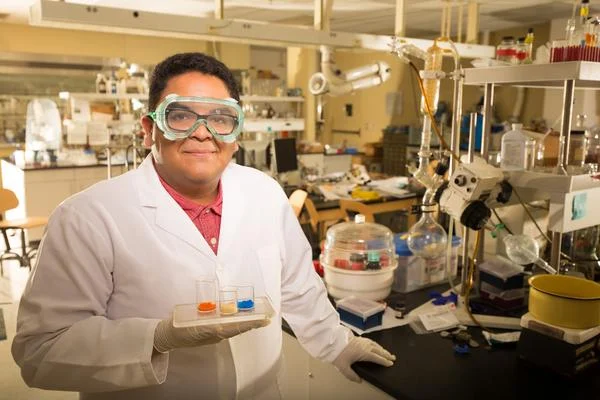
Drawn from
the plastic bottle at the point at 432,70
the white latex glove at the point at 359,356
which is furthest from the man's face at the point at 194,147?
the plastic bottle at the point at 432,70

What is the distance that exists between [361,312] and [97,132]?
5291 mm

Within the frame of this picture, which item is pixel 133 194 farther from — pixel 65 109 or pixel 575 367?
pixel 65 109

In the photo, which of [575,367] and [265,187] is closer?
[575,367]

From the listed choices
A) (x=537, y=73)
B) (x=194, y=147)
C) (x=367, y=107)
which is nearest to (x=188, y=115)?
(x=194, y=147)

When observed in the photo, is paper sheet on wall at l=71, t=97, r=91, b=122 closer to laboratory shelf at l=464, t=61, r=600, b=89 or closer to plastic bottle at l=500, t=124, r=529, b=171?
laboratory shelf at l=464, t=61, r=600, b=89

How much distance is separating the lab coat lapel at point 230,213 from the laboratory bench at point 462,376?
509mm

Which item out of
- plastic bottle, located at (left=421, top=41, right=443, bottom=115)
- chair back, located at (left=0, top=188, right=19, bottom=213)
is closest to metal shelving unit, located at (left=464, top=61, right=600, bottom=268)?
plastic bottle, located at (left=421, top=41, right=443, bottom=115)

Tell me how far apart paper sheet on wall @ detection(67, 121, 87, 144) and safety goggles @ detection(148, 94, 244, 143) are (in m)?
5.27

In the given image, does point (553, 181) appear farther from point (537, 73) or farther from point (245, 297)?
point (245, 297)

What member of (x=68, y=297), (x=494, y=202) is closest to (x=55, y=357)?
(x=68, y=297)

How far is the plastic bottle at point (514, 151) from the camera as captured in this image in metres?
1.79

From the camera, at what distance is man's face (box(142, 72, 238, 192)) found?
126cm

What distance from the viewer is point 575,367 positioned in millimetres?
1351

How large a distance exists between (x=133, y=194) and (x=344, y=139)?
8.08 meters
